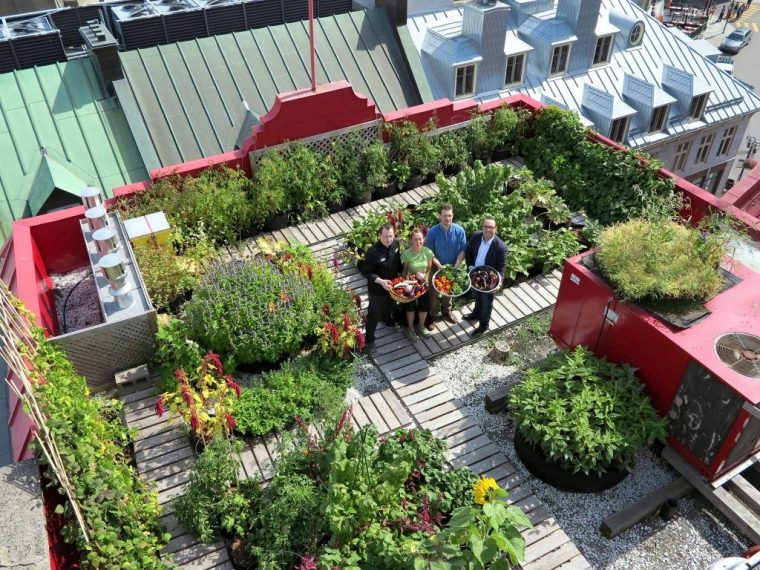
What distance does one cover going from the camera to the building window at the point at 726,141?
79.1ft

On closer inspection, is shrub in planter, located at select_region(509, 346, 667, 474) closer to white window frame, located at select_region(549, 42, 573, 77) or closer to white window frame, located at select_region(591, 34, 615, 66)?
white window frame, located at select_region(549, 42, 573, 77)

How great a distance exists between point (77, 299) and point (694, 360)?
770 centimetres

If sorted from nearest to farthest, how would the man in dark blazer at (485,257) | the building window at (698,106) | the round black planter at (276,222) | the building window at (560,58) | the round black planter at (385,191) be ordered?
the man in dark blazer at (485,257) → the round black planter at (276,222) → the round black planter at (385,191) → the building window at (560,58) → the building window at (698,106)

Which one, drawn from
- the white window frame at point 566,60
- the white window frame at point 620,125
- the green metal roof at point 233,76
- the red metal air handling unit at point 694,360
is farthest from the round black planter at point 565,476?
the white window frame at point 566,60

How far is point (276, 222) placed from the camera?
10.1 meters

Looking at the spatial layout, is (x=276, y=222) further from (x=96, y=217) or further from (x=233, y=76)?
(x=233, y=76)

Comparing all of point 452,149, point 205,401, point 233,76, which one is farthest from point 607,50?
point 205,401

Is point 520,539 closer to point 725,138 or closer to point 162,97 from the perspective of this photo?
point 162,97

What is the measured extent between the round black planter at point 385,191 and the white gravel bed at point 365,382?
12.2 feet

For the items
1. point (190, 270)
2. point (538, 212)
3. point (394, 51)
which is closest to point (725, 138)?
point (394, 51)

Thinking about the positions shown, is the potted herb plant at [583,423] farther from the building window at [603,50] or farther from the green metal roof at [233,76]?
the building window at [603,50]

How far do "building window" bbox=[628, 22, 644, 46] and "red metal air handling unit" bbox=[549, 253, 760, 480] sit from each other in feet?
58.7

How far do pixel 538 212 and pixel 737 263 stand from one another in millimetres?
3687

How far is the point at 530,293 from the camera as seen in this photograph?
9156 mm
